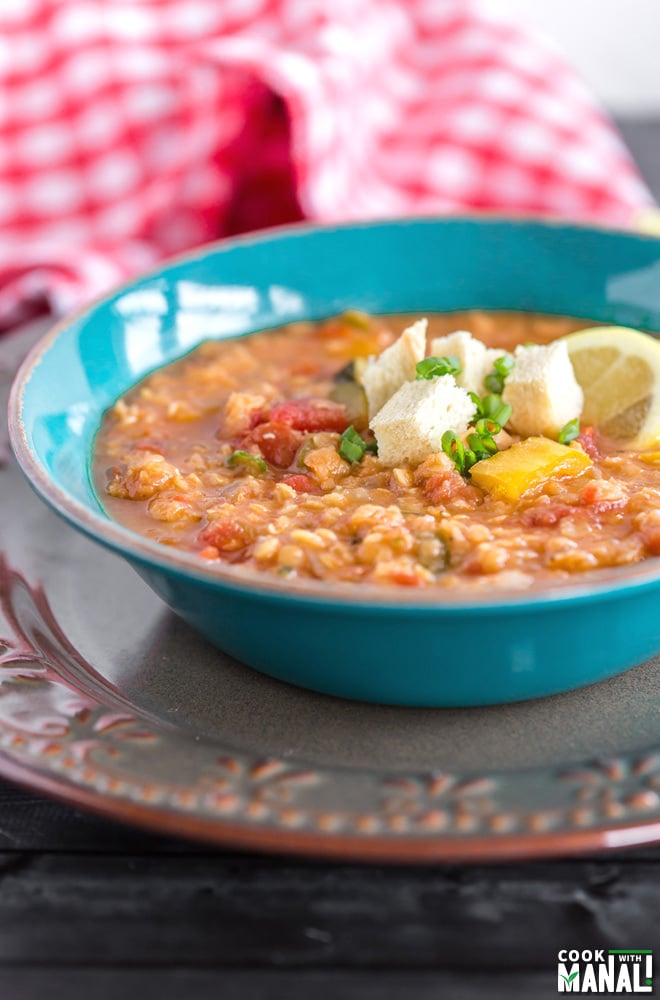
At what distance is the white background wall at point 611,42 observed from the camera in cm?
755

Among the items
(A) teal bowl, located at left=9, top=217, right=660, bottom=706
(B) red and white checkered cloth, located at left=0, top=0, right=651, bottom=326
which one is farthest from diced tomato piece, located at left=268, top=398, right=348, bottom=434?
(B) red and white checkered cloth, located at left=0, top=0, right=651, bottom=326

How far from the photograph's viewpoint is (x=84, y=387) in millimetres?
3473

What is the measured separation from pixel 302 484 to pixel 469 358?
0.63m

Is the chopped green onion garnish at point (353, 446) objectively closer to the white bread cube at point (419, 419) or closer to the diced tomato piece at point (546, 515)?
the white bread cube at point (419, 419)

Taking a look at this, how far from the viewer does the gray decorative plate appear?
2.12m

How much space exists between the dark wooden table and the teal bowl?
0.41 meters

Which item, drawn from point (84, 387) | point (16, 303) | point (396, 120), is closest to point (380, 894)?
point (84, 387)

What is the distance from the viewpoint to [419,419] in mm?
2955

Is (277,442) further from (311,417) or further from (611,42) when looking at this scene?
(611,42)

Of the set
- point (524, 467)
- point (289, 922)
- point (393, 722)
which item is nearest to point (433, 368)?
point (524, 467)

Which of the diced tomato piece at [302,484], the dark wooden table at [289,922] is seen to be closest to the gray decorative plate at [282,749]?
the dark wooden table at [289,922]

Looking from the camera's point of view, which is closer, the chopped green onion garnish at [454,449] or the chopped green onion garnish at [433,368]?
the chopped green onion garnish at [454,449]

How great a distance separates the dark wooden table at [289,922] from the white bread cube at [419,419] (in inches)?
42.1

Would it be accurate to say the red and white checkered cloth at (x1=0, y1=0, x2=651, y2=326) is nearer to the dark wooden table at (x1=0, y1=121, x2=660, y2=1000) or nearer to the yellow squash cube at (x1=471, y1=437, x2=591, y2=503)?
the yellow squash cube at (x1=471, y1=437, x2=591, y2=503)
